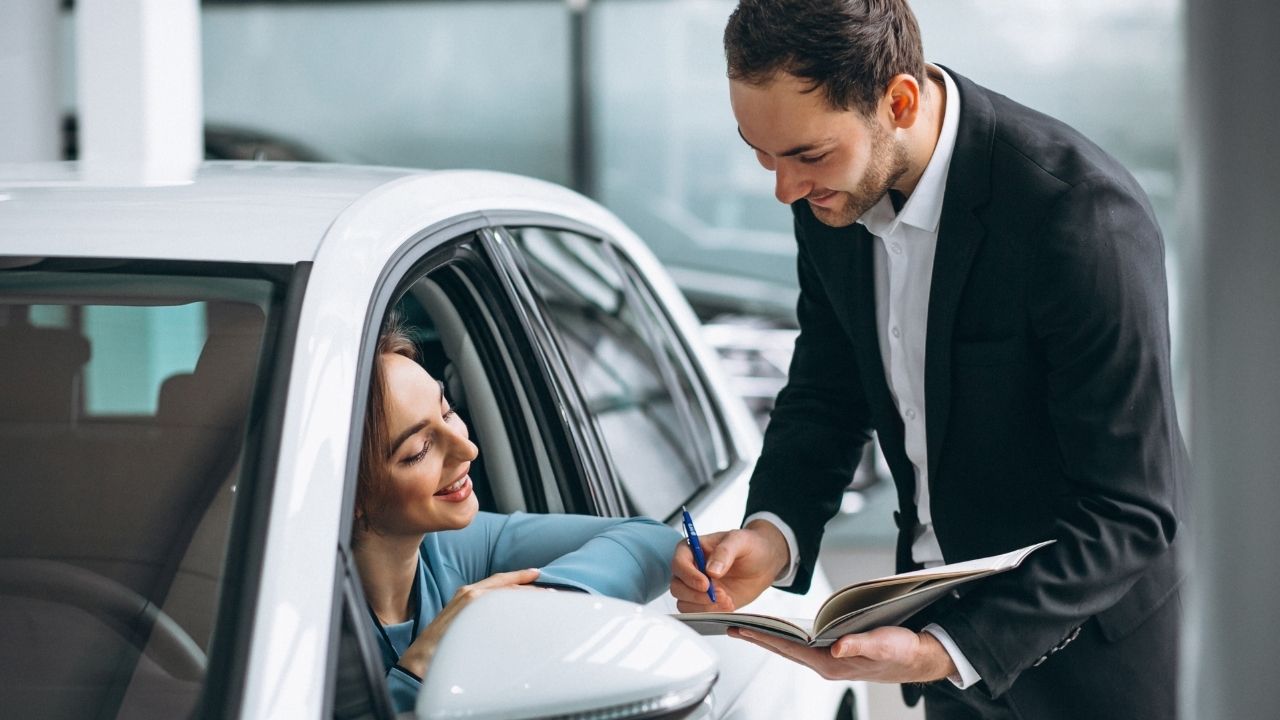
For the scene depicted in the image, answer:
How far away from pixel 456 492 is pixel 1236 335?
94 cm

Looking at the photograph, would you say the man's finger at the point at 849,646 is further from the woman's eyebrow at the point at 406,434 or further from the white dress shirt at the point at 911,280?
the woman's eyebrow at the point at 406,434

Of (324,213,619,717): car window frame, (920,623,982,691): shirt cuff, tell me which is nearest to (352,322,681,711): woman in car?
(324,213,619,717): car window frame

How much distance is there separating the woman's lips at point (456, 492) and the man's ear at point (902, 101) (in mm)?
658

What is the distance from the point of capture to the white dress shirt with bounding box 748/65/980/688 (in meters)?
1.60

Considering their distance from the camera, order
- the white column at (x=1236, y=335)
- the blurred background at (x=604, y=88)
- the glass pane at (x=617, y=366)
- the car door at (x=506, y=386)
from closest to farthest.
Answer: the white column at (x=1236, y=335)
the car door at (x=506, y=386)
the glass pane at (x=617, y=366)
the blurred background at (x=604, y=88)

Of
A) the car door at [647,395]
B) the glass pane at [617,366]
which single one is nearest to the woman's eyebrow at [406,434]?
the car door at [647,395]

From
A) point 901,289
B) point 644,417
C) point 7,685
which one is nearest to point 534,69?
point 644,417

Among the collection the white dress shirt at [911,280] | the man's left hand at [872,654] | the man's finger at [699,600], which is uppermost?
the white dress shirt at [911,280]

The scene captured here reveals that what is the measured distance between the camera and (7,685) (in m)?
1.17

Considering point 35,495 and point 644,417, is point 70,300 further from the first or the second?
point 644,417

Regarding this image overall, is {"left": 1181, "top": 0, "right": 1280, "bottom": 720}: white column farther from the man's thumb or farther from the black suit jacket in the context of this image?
the man's thumb

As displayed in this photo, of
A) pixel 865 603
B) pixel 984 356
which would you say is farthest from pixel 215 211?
pixel 984 356

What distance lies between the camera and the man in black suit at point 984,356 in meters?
1.45

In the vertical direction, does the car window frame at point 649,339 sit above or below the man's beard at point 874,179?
below
